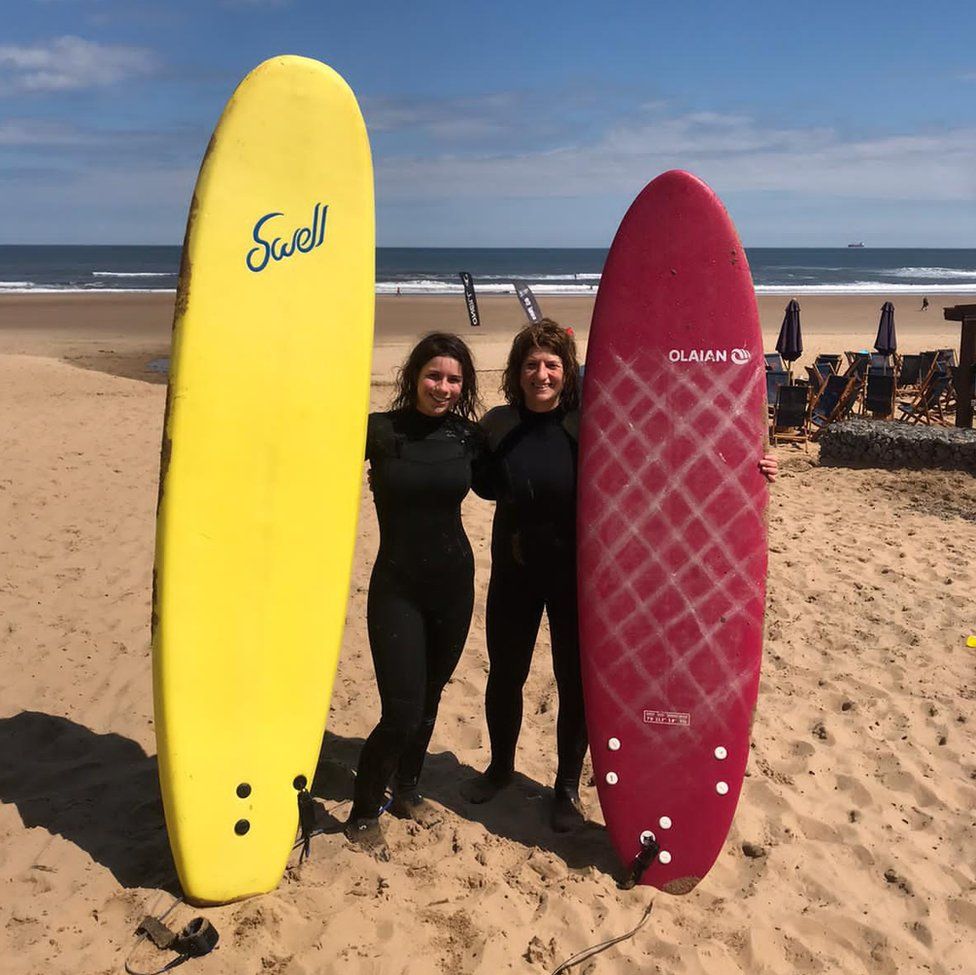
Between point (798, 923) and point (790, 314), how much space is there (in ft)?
29.0

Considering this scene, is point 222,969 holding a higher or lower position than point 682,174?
lower

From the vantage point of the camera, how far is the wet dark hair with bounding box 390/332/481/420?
2520 millimetres

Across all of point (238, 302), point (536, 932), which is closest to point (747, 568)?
point (536, 932)

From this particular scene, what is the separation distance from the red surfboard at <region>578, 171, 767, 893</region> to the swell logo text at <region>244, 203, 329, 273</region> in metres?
0.93

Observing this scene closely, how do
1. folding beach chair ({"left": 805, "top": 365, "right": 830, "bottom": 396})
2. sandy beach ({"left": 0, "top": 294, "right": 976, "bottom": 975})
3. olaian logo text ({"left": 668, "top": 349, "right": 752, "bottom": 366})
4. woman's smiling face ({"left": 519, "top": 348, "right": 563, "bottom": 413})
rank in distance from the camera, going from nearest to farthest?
sandy beach ({"left": 0, "top": 294, "right": 976, "bottom": 975})
woman's smiling face ({"left": 519, "top": 348, "right": 563, "bottom": 413})
olaian logo text ({"left": 668, "top": 349, "right": 752, "bottom": 366})
folding beach chair ({"left": 805, "top": 365, "right": 830, "bottom": 396})

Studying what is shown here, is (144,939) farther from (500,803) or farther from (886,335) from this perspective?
(886,335)

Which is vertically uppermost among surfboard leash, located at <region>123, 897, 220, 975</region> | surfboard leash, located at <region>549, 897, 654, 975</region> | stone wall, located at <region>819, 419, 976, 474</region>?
stone wall, located at <region>819, 419, 976, 474</region>

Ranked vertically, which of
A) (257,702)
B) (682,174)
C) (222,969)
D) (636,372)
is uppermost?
(682,174)

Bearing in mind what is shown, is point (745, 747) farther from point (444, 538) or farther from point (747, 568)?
point (444, 538)

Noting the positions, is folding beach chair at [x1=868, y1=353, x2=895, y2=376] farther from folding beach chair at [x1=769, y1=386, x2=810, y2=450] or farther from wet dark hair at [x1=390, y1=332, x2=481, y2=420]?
wet dark hair at [x1=390, y1=332, x2=481, y2=420]

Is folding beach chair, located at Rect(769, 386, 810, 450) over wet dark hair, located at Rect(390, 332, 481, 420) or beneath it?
beneath

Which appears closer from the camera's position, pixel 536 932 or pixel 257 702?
pixel 536 932

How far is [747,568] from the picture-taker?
9.00 feet

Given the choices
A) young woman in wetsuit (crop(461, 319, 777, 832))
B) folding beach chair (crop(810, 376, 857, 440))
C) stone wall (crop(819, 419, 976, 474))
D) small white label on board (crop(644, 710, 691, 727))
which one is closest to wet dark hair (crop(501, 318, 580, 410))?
young woman in wetsuit (crop(461, 319, 777, 832))
